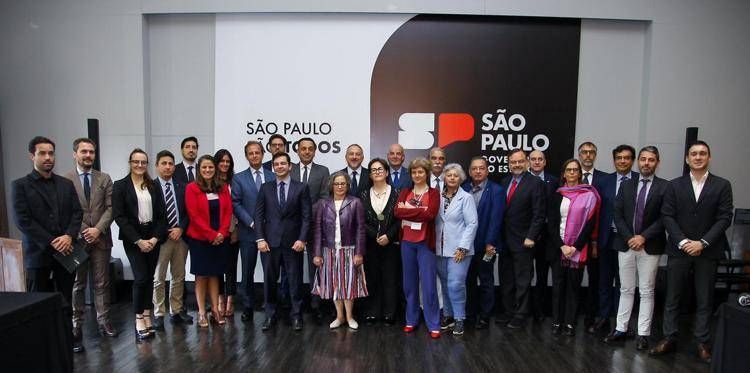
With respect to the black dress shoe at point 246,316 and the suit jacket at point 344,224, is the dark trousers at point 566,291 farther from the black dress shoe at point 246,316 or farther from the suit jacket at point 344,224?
the black dress shoe at point 246,316

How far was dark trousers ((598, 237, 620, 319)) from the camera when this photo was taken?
371 cm

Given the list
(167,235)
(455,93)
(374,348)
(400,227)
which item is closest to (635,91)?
(455,93)

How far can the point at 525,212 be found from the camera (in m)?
3.69

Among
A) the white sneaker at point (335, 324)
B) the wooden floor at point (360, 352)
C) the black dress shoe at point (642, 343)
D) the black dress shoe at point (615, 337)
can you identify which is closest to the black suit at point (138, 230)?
the wooden floor at point (360, 352)

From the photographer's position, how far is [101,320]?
3504mm

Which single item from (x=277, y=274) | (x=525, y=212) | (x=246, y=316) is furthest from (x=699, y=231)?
(x=246, y=316)

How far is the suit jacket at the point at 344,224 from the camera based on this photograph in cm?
351

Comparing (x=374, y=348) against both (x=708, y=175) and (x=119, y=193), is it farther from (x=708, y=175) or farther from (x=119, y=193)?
(x=708, y=175)

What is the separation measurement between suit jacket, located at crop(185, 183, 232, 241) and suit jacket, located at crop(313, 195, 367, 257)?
0.86 meters

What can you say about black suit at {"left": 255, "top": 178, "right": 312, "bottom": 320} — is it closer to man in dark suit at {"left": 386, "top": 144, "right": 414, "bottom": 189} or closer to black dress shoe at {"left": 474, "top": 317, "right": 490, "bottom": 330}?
man in dark suit at {"left": 386, "top": 144, "right": 414, "bottom": 189}

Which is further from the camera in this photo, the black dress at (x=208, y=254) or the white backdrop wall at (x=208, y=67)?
the white backdrop wall at (x=208, y=67)

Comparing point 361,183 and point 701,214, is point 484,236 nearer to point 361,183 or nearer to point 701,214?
point 361,183

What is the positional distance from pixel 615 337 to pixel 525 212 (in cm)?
131

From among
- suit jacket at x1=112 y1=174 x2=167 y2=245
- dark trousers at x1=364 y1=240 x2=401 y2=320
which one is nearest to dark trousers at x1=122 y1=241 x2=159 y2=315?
suit jacket at x1=112 y1=174 x2=167 y2=245
